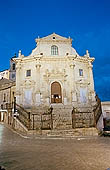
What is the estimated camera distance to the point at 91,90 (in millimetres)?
21594

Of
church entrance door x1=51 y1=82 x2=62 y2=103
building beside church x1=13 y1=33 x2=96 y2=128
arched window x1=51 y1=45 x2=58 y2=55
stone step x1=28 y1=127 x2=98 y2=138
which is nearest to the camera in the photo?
stone step x1=28 y1=127 x2=98 y2=138

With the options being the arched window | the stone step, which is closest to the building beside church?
the arched window

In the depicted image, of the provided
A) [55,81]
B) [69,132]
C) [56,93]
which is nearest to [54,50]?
[55,81]

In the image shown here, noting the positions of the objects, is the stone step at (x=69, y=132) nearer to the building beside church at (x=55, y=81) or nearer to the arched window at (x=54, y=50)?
the building beside church at (x=55, y=81)

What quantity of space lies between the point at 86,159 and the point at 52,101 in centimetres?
1659

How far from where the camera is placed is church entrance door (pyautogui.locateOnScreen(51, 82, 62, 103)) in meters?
21.4

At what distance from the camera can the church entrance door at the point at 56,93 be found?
→ 70.2 ft

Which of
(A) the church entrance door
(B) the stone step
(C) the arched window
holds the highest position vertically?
(C) the arched window

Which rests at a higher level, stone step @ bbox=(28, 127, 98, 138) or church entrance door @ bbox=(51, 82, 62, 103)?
church entrance door @ bbox=(51, 82, 62, 103)

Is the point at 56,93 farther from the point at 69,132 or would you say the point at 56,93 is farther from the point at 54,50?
the point at 69,132

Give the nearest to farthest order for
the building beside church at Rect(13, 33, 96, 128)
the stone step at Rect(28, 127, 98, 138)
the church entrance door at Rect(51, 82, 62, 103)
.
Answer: the stone step at Rect(28, 127, 98, 138)
the building beside church at Rect(13, 33, 96, 128)
the church entrance door at Rect(51, 82, 62, 103)

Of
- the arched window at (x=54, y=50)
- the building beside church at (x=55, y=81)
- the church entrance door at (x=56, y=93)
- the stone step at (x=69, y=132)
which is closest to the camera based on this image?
the stone step at (x=69, y=132)

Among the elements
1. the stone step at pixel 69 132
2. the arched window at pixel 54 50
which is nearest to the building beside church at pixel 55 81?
the arched window at pixel 54 50

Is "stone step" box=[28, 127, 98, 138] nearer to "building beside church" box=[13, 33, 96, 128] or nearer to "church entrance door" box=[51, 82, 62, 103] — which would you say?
"building beside church" box=[13, 33, 96, 128]
